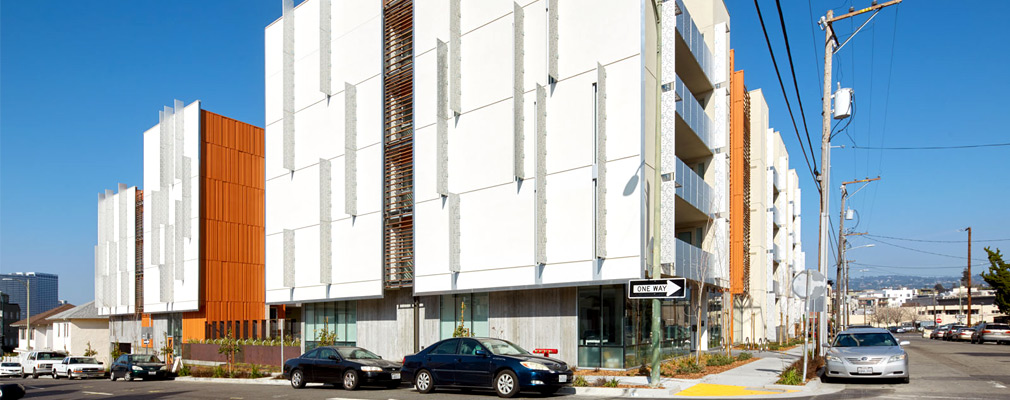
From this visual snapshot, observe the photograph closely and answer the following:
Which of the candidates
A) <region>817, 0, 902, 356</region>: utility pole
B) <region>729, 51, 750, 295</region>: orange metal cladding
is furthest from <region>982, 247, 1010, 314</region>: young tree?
<region>817, 0, 902, 356</region>: utility pole

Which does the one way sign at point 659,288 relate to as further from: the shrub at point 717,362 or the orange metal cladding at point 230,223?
the orange metal cladding at point 230,223

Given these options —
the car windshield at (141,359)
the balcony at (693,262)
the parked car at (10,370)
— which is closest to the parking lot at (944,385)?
the balcony at (693,262)

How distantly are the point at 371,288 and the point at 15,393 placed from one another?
76.9 feet

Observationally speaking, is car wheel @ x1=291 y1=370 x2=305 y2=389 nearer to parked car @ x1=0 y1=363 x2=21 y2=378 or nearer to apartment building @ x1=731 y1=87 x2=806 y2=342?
apartment building @ x1=731 y1=87 x2=806 y2=342

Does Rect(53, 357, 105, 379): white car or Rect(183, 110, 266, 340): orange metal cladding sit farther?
Rect(183, 110, 266, 340): orange metal cladding

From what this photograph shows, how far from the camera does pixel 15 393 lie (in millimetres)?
7848

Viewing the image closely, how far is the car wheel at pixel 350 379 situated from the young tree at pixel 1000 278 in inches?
2197

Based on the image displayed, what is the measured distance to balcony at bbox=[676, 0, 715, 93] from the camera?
90.5ft

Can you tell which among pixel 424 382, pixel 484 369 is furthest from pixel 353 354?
pixel 484 369

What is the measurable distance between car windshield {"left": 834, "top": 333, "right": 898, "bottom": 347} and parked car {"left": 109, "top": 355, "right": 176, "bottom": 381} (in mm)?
27780

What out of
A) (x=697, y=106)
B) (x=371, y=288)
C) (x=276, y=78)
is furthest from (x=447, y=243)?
(x=276, y=78)

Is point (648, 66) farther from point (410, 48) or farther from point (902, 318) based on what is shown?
point (902, 318)

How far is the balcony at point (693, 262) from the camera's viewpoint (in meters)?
25.8

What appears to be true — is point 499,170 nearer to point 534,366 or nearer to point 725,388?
point 534,366
